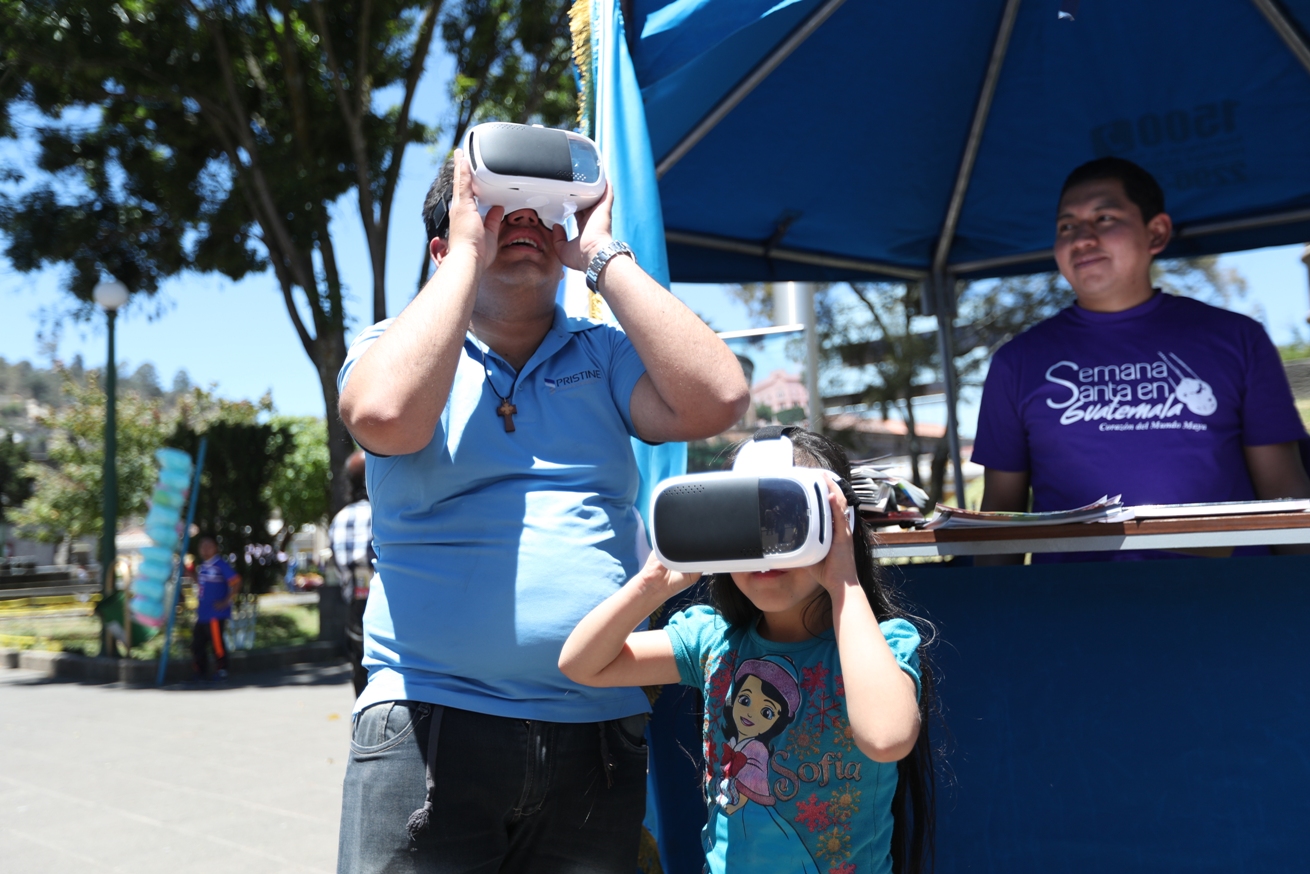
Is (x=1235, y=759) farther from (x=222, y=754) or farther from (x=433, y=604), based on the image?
(x=222, y=754)

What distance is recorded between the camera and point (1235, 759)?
1840 mm

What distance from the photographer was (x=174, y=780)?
5.69 meters

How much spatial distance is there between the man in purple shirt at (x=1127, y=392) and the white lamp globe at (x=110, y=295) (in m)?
9.94

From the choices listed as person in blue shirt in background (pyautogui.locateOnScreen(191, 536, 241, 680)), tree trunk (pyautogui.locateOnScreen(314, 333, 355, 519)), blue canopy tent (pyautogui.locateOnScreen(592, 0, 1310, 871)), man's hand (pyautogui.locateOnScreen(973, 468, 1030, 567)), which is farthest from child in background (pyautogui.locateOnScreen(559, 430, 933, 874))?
person in blue shirt in background (pyautogui.locateOnScreen(191, 536, 241, 680))

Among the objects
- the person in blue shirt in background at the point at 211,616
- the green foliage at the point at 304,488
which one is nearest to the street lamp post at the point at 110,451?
the person in blue shirt in background at the point at 211,616

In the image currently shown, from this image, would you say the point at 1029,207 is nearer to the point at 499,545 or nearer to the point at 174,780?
the point at 499,545

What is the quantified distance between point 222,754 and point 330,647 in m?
5.14

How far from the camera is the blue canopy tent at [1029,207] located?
1867mm

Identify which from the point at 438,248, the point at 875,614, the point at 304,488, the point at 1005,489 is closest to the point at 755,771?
the point at 875,614

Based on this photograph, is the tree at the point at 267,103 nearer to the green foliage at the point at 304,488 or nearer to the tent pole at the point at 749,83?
the tent pole at the point at 749,83

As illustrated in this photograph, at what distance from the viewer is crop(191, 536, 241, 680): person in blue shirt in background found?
33.0 ft

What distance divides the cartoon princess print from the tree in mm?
8553

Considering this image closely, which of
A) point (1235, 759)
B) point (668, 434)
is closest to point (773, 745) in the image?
point (668, 434)

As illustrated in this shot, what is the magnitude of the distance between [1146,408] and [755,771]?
144 centimetres
